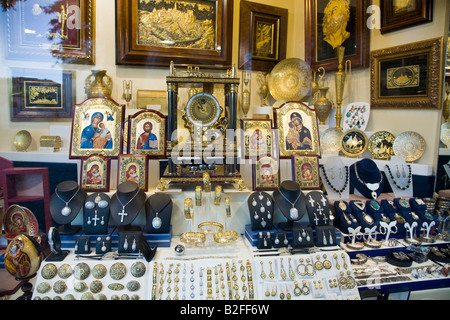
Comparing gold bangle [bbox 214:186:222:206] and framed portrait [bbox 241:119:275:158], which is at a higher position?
framed portrait [bbox 241:119:275:158]

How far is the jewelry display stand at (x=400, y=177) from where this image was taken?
7.54ft

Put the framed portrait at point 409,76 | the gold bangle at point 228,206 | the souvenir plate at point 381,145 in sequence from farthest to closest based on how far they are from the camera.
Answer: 1. the souvenir plate at point 381,145
2. the framed portrait at point 409,76
3. the gold bangle at point 228,206

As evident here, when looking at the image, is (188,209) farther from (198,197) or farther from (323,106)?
(323,106)

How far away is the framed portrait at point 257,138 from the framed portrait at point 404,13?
1.28 m

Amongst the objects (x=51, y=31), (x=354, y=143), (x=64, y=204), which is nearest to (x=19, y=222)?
(x=64, y=204)

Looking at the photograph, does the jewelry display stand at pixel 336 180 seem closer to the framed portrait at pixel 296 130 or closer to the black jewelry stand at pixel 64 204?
the framed portrait at pixel 296 130

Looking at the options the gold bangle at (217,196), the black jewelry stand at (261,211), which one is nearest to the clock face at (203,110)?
the gold bangle at (217,196)

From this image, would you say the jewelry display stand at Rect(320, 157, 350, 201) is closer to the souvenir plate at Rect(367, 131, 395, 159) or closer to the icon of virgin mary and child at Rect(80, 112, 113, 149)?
the souvenir plate at Rect(367, 131, 395, 159)

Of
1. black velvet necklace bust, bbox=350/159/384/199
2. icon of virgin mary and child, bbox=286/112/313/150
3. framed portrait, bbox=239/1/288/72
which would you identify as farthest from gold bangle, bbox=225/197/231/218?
framed portrait, bbox=239/1/288/72

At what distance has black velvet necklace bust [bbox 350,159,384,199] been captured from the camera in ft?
7.37

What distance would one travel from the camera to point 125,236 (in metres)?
1.63

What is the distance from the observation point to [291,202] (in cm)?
186

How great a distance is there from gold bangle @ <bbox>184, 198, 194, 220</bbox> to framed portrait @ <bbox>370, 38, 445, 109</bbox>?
1.94 meters
